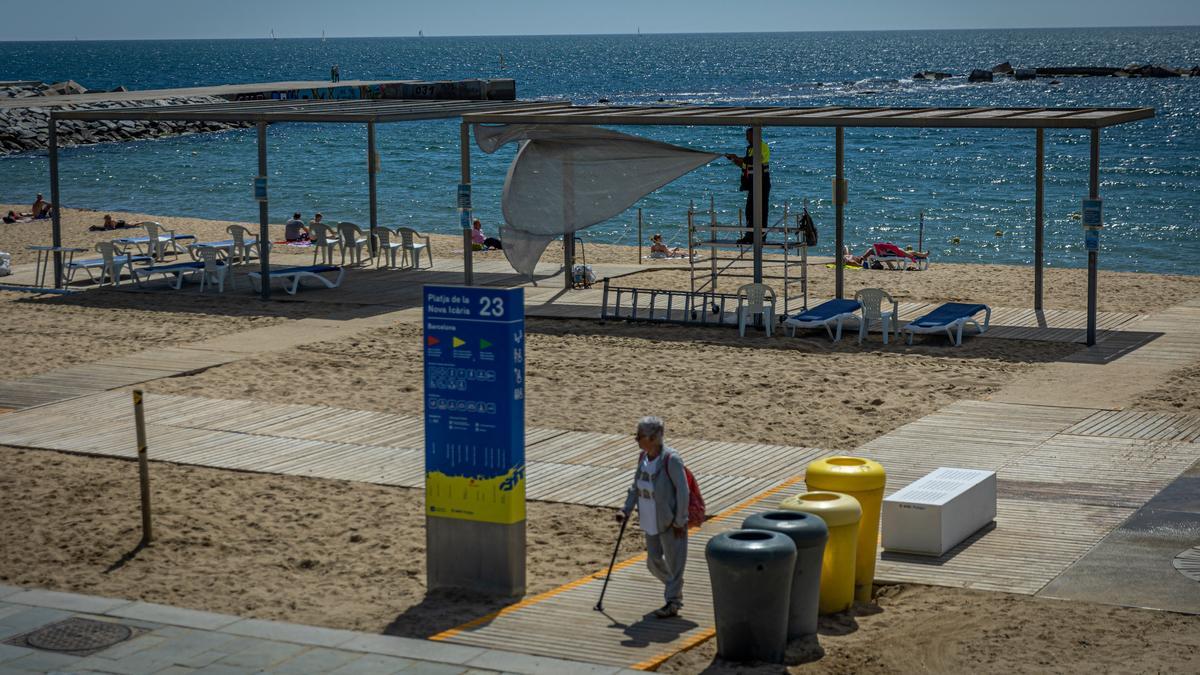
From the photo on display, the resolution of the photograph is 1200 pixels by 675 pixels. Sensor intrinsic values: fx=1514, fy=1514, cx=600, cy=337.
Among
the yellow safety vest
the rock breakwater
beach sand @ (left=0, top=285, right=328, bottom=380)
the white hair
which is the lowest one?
beach sand @ (left=0, top=285, right=328, bottom=380)

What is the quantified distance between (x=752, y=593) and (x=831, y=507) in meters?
0.92

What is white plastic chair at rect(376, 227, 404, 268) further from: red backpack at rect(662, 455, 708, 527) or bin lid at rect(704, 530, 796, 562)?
bin lid at rect(704, 530, 796, 562)

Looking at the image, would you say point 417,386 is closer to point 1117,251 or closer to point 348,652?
point 348,652

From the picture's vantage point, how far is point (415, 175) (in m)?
56.2

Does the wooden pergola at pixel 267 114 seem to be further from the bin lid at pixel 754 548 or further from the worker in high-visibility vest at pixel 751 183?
the bin lid at pixel 754 548

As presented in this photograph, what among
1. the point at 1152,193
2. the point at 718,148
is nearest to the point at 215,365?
the point at 1152,193

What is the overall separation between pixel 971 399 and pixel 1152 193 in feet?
118

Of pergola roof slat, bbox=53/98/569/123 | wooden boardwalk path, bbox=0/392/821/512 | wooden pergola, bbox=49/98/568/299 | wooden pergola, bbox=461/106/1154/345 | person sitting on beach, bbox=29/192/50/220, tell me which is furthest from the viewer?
person sitting on beach, bbox=29/192/50/220

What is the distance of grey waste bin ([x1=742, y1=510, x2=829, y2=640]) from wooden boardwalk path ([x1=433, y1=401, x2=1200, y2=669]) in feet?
1.59

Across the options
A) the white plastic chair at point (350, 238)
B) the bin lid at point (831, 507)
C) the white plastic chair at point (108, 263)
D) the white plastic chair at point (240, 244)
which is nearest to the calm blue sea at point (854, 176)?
the white plastic chair at point (350, 238)

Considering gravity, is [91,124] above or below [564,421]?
above

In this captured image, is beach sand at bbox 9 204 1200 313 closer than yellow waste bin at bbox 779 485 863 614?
No

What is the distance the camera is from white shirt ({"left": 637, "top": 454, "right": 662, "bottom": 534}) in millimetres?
7977

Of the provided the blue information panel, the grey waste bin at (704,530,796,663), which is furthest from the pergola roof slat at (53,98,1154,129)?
the grey waste bin at (704,530,796,663)
